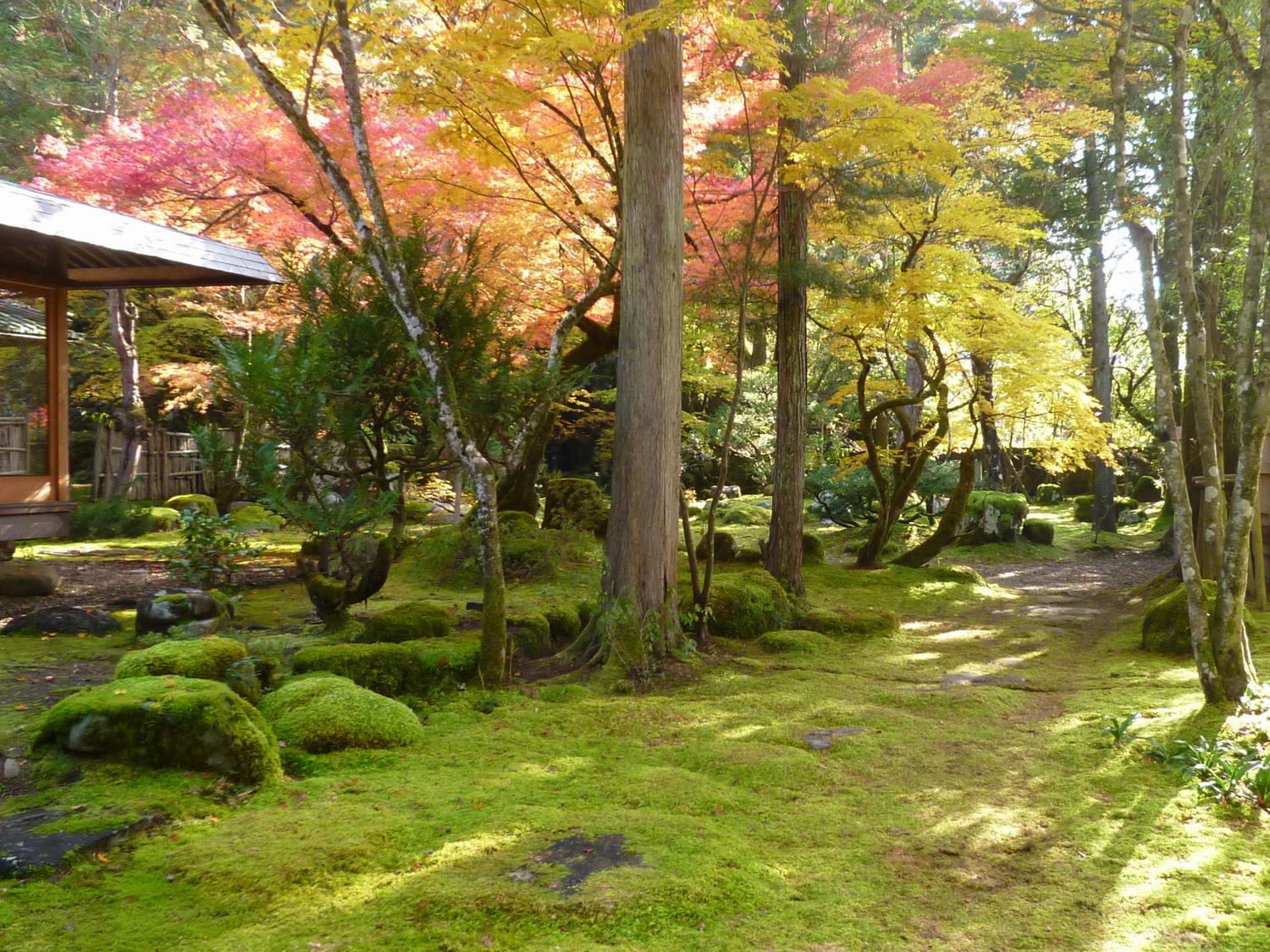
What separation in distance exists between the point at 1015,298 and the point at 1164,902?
953 centimetres

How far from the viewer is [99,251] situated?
30.0 ft

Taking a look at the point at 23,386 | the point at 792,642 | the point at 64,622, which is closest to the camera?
the point at 64,622

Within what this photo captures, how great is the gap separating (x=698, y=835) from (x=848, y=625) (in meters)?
5.26

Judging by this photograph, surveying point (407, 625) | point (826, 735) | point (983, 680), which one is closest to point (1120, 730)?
point (826, 735)

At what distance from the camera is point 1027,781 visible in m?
4.40

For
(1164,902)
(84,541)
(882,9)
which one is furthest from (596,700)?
(882,9)

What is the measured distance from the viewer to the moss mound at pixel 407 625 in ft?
21.3

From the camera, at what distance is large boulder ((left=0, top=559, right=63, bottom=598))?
8.53 metres

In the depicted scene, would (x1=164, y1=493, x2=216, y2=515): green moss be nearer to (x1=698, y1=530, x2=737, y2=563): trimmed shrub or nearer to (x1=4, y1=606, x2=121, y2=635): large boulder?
(x1=4, y1=606, x2=121, y2=635): large boulder

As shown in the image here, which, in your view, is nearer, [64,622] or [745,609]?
[64,622]

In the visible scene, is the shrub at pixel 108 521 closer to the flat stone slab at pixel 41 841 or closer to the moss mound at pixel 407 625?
the moss mound at pixel 407 625

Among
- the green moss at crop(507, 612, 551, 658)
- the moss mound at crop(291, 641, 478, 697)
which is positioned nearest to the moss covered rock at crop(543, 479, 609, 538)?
the green moss at crop(507, 612, 551, 658)

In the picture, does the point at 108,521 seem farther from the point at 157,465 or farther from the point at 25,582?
the point at 25,582

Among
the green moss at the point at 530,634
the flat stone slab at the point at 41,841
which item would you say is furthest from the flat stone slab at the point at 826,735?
the flat stone slab at the point at 41,841
